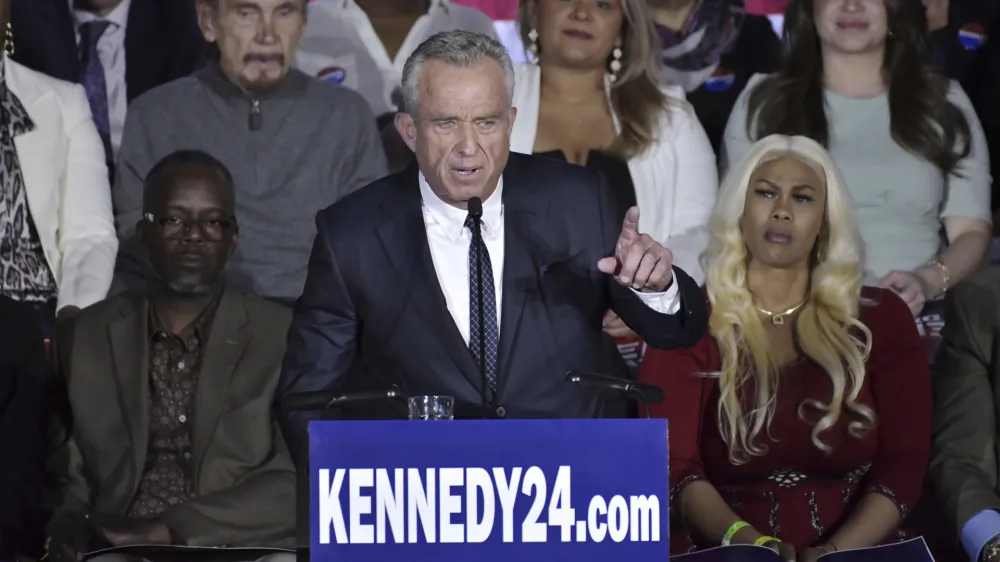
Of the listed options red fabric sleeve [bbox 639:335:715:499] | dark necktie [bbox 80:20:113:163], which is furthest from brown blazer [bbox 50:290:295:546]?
red fabric sleeve [bbox 639:335:715:499]

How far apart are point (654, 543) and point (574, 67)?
248cm

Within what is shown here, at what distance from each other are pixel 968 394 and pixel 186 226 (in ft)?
7.03

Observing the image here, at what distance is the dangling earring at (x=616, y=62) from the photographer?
14.6 ft

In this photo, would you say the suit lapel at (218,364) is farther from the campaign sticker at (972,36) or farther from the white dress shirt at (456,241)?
the campaign sticker at (972,36)

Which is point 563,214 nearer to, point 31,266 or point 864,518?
point 864,518

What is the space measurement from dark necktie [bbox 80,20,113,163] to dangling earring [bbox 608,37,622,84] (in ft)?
5.09

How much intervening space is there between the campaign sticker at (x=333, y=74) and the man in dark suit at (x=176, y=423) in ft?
2.90

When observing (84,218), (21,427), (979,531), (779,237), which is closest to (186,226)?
(84,218)

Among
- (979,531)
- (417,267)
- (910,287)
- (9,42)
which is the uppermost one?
(9,42)

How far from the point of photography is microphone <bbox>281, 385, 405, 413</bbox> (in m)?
2.37

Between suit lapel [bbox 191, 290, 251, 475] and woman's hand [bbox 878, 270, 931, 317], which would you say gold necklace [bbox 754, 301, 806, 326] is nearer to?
woman's hand [bbox 878, 270, 931, 317]

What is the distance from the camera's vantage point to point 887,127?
4.41m

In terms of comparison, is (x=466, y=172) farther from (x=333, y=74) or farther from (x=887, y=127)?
(x=887, y=127)

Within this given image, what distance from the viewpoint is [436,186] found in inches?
113
